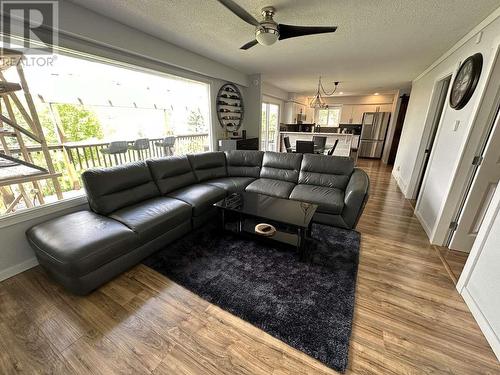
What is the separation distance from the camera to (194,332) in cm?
135

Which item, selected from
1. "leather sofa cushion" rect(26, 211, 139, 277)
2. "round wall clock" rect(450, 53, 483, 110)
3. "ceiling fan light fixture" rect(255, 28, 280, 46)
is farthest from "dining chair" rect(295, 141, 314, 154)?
"leather sofa cushion" rect(26, 211, 139, 277)

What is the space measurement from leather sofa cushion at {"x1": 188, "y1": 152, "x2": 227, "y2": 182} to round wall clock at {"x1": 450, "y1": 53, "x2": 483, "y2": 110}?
320 centimetres

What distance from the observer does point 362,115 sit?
26.2ft

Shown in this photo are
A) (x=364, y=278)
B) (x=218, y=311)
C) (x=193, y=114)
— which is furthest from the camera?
(x=193, y=114)

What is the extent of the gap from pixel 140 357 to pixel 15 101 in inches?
98.5

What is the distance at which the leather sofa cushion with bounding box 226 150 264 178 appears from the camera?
3621 mm

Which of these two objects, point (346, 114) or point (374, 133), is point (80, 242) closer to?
point (374, 133)

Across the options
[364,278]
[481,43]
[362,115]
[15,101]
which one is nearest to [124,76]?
[15,101]

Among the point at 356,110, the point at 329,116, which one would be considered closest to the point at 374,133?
the point at 356,110

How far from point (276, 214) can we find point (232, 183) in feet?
3.93

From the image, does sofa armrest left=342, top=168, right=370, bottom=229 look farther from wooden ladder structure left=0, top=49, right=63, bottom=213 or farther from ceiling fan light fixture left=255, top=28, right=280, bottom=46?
wooden ladder structure left=0, top=49, right=63, bottom=213

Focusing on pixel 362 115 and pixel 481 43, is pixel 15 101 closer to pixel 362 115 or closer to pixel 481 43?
pixel 481 43

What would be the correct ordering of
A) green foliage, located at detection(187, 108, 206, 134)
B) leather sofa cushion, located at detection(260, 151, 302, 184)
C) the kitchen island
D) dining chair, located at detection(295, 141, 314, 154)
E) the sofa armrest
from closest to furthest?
the sofa armrest → leather sofa cushion, located at detection(260, 151, 302, 184) → dining chair, located at detection(295, 141, 314, 154) → green foliage, located at detection(187, 108, 206, 134) → the kitchen island

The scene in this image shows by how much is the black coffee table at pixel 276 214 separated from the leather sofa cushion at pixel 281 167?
0.86 metres
